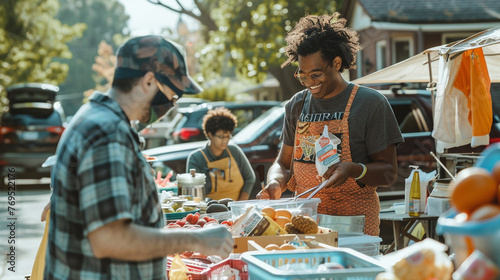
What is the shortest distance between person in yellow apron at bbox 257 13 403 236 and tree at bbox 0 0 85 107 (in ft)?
81.1

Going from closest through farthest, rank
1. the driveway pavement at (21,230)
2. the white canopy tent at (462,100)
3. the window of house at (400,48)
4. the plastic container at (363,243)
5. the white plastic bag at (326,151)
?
the plastic container at (363,243) → the white plastic bag at (326,151) → the white canopy tent at (462,100) → the driveway pavement at (21,230) → the window of house at (400,48)

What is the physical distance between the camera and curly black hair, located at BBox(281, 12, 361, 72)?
12.7ft

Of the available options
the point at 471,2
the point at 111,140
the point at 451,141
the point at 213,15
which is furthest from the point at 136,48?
the point at 213,15

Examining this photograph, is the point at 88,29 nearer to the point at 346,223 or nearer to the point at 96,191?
the point at 346,223

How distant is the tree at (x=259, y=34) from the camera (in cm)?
1884

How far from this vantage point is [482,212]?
163cm

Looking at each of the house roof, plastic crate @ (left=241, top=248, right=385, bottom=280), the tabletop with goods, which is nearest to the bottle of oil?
the tabletop with goods

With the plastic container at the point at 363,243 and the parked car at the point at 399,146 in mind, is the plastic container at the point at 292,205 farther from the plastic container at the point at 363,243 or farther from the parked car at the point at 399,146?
the parked car at the point at 399,146

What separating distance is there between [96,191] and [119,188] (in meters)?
0.08

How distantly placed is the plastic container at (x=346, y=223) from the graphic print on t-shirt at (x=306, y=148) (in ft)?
1.24

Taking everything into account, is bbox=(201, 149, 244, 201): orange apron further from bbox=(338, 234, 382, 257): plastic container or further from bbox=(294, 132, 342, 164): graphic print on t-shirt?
bbox=(338, 234, 382, 257): plastic container

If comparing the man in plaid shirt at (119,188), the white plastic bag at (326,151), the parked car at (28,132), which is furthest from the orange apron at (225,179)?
the parked car at (28,132)

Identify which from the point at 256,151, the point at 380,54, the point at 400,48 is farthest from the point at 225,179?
Answer: the point at 380,54

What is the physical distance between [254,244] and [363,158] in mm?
1220
